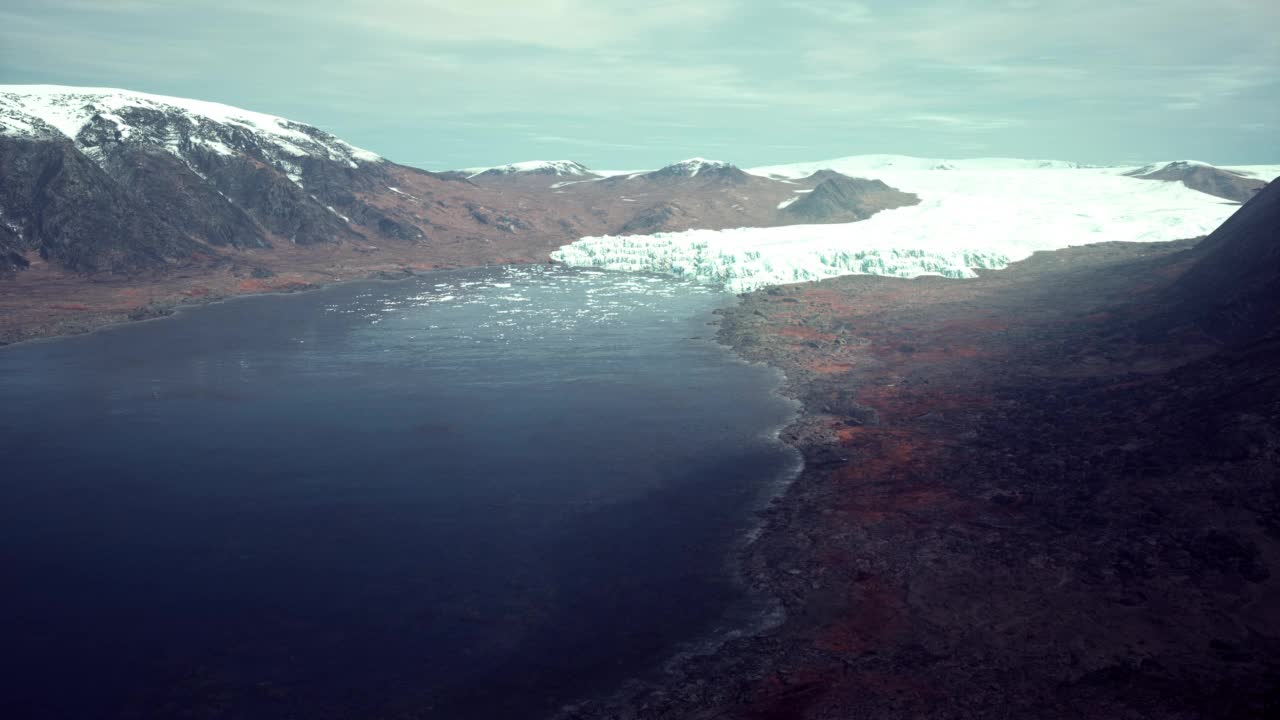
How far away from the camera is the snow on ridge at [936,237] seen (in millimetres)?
84188

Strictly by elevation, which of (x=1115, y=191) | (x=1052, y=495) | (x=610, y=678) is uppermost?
(x=1115, y=191)

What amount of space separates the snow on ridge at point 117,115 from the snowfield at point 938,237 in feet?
173

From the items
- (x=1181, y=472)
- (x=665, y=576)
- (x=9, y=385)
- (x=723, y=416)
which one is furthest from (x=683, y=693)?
(x=9, y=385)

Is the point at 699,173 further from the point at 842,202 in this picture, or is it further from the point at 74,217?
the point at 74,217

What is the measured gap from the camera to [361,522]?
92.8 feet

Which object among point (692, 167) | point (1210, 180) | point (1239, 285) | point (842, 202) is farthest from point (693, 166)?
point (1239, 285)

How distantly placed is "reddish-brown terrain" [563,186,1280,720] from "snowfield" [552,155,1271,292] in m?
37.7

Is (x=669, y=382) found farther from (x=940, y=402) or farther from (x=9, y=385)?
(x=9, y=385)

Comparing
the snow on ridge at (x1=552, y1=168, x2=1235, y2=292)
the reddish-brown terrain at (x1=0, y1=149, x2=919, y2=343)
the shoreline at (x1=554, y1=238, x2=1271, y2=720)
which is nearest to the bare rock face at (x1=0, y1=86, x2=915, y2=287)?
the reddish-brown terrain at (x1=0, y1=149, x2=919, y2=343)

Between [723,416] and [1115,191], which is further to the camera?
[1115,191]

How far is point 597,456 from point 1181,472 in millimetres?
21911

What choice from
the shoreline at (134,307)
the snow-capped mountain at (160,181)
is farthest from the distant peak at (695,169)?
the shoreline at (134,307)

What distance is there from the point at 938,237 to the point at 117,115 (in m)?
111

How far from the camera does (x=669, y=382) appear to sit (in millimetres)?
47094
